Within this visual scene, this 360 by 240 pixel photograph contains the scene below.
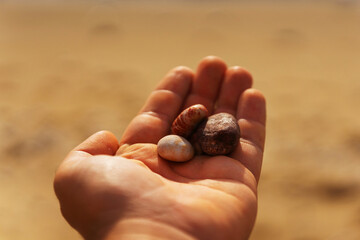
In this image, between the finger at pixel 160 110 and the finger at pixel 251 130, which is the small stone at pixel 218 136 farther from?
the finger at pixel 160 110

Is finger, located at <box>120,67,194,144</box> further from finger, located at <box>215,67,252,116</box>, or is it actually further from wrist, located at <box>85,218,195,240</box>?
wrist, located at <box>85,218,195,240</box>

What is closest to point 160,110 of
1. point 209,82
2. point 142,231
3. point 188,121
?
point 188,121

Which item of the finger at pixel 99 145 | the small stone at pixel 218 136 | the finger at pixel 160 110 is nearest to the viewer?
the finger at pixel 99 145

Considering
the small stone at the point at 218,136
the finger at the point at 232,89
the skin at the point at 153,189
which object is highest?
the finger at the point at 232,89

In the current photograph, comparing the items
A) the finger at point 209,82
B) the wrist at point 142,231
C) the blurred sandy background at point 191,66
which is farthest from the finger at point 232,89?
the wrist at point 142,231

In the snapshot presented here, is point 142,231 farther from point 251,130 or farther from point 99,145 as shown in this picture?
point 251,130

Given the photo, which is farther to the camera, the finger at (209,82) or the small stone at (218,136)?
the finger at (209,82)

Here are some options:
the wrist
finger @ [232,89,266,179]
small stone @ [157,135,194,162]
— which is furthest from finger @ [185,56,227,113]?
the wrist

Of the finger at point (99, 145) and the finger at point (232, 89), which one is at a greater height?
the finger at point (232, 89)
